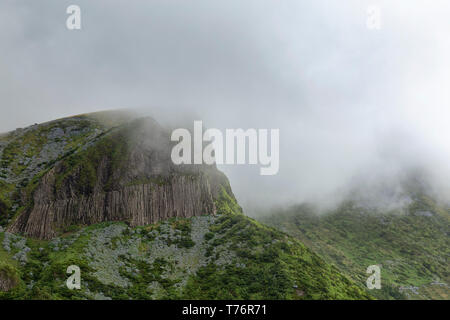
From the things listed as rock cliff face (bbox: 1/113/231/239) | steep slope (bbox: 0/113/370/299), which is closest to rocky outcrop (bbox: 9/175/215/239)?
rock cliff face (bbox: 1/113/231/239)

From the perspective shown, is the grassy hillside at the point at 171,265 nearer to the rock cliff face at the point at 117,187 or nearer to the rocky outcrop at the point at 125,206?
the rocky outcrop at the point at 125,206

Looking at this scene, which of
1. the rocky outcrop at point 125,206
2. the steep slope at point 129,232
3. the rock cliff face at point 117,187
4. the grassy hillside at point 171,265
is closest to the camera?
the grassy hillside at point 171,265

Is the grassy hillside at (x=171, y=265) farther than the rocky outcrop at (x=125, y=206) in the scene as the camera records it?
No

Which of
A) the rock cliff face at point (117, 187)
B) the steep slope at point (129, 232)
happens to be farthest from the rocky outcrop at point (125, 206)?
the steep slope at point (129, 232)

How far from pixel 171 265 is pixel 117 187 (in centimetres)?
3057

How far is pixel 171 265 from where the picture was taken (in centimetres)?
6588

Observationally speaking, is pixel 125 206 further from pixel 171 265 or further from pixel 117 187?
pixel 171 265

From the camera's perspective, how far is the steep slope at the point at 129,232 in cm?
5406

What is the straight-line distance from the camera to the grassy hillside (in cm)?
5147

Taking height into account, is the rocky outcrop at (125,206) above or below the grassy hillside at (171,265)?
above

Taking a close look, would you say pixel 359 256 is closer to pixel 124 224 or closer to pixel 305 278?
pixel 305 278

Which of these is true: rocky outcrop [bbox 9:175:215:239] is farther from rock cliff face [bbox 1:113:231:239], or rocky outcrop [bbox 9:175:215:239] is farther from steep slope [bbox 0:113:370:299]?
steep slope [bbox 0:113:370:299]

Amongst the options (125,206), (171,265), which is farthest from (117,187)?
(171,265)

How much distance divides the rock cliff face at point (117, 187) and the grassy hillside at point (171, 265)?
4.60 meters
